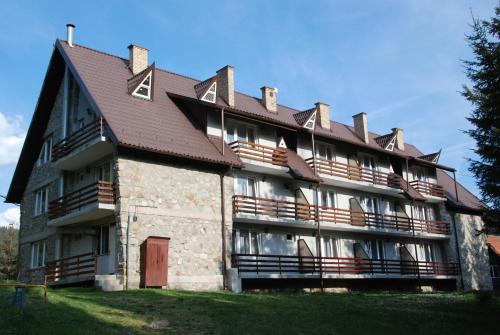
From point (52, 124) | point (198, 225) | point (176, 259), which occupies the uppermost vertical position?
point (52, 124)

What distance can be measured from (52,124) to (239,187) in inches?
432

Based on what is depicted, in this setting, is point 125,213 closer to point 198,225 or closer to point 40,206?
point 198,225

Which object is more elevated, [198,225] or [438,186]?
[438,186]

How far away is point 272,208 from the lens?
96.8ft

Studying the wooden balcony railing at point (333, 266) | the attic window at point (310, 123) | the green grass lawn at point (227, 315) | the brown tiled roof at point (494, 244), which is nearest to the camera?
the green grass lawn at point (227, 315)

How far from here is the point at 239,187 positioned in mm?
28578

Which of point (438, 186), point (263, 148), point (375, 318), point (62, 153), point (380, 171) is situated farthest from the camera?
point (438, 186)

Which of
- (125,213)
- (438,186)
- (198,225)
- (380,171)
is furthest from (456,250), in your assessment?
(125,213)

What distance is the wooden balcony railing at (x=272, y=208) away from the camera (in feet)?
88.8

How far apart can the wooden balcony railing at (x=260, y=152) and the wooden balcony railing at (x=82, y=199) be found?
6.98 m

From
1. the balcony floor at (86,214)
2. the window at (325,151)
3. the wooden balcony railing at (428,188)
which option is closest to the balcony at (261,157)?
the window at (325,151)

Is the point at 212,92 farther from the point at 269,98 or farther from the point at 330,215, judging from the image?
the point at 330,215

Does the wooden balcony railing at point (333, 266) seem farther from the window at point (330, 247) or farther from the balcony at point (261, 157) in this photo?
the balcony at point (261, 157)

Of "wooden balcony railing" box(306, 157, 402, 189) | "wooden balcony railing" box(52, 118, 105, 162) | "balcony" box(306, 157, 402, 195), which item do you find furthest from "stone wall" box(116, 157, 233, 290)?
"balcony" box(306, 157, 402, 195)
